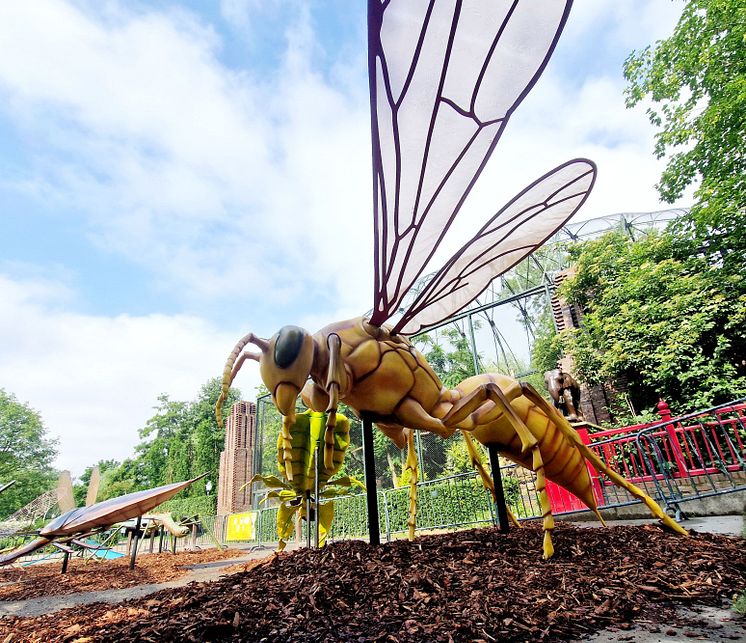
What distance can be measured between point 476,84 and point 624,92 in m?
13.8

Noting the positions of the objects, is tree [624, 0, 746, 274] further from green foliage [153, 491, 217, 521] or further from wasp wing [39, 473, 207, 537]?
green foliage [153, 491, 217, 521]

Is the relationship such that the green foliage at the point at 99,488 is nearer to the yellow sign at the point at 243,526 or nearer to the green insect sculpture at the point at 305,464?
the yellow sign at the point at 243,526

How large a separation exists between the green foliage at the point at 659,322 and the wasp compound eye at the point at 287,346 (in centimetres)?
1033

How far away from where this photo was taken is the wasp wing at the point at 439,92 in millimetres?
1828

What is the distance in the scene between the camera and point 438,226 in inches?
106

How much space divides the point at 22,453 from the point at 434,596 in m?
42.0

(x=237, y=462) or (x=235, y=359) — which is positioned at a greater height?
(x=237, y=462)

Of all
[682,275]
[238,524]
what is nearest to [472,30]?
[682,275]

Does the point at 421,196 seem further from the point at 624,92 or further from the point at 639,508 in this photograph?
the point at 624,92

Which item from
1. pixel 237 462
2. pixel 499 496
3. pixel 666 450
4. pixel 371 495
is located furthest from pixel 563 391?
pixel 237 462

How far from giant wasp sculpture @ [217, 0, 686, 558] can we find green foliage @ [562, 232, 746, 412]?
8092 mm

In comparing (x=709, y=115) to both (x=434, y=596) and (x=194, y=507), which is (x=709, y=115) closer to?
(x=434, y=596)

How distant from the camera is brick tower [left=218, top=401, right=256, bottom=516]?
2325 cm

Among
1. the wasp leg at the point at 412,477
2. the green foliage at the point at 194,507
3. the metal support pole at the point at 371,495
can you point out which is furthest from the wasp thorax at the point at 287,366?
the green foliage at the point at 194,507
